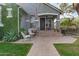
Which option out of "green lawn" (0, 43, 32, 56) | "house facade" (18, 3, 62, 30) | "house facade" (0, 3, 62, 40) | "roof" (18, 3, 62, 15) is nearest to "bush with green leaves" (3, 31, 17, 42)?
"house facade" (0, 3, 62, 40)

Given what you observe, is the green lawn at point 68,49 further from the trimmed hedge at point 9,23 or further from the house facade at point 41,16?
the trimmed hedge at point 9,23

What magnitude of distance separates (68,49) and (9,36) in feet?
4.48

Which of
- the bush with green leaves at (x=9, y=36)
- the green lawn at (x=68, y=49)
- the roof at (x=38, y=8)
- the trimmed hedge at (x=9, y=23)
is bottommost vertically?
the green lawn at (x=68, y=49)

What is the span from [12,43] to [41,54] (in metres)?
0.71

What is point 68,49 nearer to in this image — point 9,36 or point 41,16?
point 41,16

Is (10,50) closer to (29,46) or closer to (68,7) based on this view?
(29,46)

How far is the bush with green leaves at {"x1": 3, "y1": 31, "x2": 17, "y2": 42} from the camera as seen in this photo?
493 inches

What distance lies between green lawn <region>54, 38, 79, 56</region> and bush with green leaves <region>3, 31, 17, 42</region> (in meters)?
0.97

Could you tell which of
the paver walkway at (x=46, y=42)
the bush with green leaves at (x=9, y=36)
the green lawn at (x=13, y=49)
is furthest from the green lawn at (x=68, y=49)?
the bush with green leaves at (x=9, y=36)

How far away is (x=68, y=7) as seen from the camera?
41.1 feet

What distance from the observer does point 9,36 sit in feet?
41.0

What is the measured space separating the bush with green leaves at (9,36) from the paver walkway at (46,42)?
0.18 m

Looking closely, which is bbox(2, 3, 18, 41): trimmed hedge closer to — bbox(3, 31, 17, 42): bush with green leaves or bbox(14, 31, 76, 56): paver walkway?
bbox(3, 31, 17, 42): bush with green leaves

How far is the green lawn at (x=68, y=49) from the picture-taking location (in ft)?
41.0
